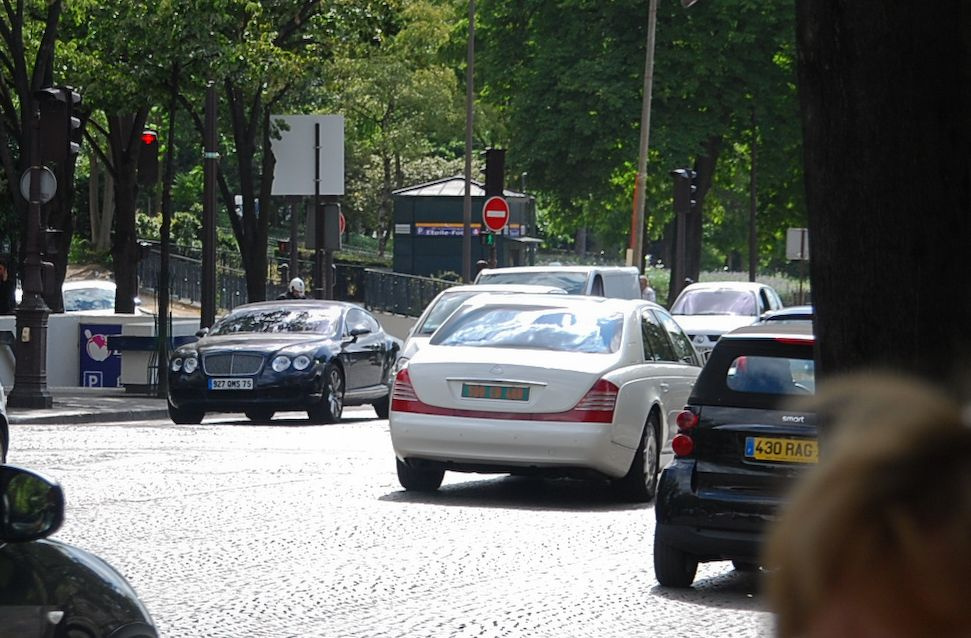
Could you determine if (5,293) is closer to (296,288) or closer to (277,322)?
(296,288)

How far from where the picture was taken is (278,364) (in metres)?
22.0

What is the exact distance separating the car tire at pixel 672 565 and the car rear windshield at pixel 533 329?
414 centimetres

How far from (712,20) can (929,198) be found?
1764 inches

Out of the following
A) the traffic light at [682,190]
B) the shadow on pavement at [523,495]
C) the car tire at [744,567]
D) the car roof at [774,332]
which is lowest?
the shadow on pavement at [523,495]

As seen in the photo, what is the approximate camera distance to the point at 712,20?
4791cm

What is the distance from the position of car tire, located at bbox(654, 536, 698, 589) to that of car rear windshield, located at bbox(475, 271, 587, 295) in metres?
16.5

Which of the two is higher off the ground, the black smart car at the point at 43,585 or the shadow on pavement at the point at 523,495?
the black smart car at the point at 43,585

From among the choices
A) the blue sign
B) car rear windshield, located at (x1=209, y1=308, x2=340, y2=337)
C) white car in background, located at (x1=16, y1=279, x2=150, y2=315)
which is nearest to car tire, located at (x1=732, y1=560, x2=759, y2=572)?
car rear windshield, located at (x1=209, y1=308, x2=340, y2=337)

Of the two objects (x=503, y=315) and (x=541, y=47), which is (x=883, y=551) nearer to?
(x=503, y=315)

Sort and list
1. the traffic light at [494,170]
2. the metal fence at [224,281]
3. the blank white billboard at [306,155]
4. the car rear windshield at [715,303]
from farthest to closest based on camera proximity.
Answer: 1. the metal fence at [224,281]
2. the traffic light at [494,170]
3. the car rear windshield at [715,303]
4. the blank white billboard at [306,155]

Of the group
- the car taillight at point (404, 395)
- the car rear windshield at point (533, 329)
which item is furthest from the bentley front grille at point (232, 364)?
the car taillight at point (404, 395)

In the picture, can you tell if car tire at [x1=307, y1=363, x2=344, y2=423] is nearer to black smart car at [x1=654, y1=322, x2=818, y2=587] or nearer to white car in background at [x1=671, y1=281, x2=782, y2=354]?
white car in background at [x1=671, y1=281, x2=782, y2=354]

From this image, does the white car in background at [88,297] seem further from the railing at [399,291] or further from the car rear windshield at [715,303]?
the car rear windshield at [715,303]

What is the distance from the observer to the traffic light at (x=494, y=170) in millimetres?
35781
